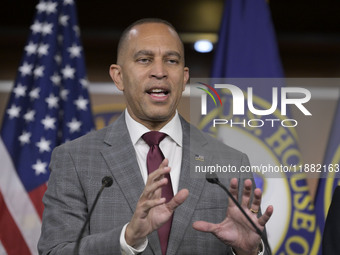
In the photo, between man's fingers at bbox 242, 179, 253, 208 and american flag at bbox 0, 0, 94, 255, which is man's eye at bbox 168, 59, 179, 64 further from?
american flag at bbox 0, 0, 94, 255

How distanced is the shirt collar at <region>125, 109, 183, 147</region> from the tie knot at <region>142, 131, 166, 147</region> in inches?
0.9

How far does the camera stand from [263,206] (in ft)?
8.24

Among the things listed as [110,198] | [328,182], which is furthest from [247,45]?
[110,198]

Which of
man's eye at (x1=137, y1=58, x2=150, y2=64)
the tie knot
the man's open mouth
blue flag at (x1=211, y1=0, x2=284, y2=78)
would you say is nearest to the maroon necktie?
the tie knot

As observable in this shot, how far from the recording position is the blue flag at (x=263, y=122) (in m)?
2.46

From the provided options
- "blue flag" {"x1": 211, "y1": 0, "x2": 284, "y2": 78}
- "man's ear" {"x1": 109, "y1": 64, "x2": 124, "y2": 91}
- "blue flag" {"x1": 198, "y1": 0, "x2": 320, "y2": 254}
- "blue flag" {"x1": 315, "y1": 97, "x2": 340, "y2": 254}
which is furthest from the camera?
"blue flag" {"x1": 211, "y1": 0, "x2": 284, "y2": 78}

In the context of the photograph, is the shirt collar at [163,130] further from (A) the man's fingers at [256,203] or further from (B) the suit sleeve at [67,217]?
(A) the man's fingers at [256,203]

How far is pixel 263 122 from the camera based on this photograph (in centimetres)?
249

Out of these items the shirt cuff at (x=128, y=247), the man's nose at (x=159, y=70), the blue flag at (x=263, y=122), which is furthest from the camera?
the blue flag at (x=263, y=122)

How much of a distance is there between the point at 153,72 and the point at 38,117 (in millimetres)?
1257

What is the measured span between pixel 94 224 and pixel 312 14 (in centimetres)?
236

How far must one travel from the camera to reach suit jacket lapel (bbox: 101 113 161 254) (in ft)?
5.05

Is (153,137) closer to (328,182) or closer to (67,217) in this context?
(67,217)

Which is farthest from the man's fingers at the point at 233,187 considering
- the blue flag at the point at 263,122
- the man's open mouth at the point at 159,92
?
the blue flag at the point at 263,122
